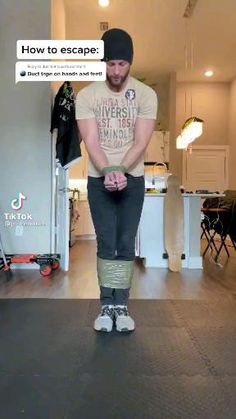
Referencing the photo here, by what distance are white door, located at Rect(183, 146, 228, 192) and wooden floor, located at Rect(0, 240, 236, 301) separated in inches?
168

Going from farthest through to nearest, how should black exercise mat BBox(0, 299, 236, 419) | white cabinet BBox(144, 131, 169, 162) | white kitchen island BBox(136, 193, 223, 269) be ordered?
white cabinet BBox(144, 131, 169, 162) < white kitchen island BBox(136, 193, 223, 269) < black exercise mat BBox(0, 299, 236, 419)

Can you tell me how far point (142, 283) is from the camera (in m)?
3.42

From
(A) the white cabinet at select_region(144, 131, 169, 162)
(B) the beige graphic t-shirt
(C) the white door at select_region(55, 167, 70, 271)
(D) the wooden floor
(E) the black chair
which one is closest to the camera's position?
(B) the beige graphic t-shirt

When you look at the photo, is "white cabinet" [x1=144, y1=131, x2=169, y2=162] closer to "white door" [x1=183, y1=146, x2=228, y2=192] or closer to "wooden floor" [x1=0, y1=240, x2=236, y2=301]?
"white door" [x1=183, y1=146, x2=228, y2=192]

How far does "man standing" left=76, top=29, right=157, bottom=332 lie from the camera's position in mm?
1975

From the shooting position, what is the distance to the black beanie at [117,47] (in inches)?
77.0

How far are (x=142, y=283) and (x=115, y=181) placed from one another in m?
1.72

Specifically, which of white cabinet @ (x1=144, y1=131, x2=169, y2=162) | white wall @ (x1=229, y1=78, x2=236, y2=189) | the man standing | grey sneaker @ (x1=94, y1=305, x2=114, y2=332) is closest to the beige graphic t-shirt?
the man standing

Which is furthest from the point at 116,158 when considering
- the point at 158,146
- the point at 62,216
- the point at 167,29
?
the point at 158,146

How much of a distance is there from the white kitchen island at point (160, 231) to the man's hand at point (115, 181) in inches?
98.7

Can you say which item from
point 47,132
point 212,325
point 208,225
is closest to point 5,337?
point 212,325

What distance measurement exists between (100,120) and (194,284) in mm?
1924

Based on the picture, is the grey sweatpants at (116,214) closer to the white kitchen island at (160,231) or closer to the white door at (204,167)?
the white kitchen island at (160,231)

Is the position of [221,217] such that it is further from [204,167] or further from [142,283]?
[204,167]
